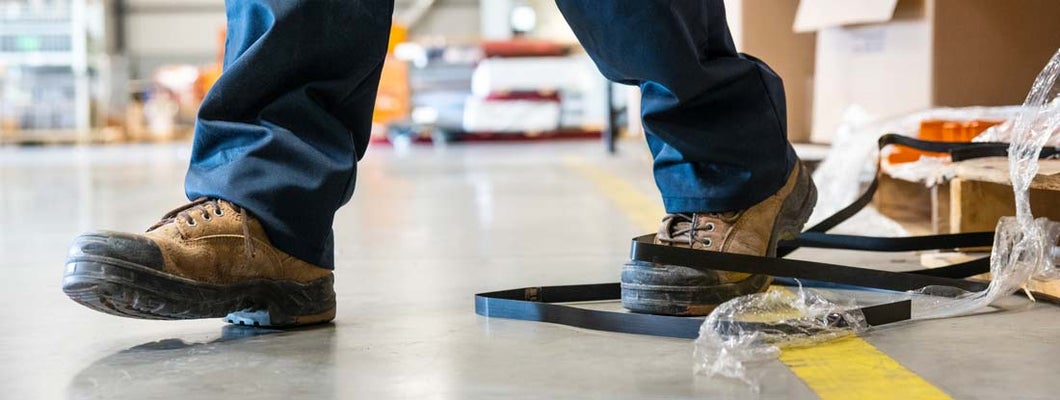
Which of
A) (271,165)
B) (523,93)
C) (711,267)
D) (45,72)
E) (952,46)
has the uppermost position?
(45,72)

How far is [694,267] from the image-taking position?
1.67m

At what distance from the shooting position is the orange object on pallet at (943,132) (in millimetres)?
2596

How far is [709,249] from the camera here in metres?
1.72

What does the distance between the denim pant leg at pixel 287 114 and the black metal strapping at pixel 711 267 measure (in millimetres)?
329

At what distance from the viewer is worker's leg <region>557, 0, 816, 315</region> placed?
63.3 inches

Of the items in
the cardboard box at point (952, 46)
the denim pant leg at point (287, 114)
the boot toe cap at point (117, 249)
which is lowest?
the boot toe cap at point (117, 249)

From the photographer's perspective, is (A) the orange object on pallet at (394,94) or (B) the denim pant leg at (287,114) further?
(A) the orange object on pallet at (394,94)

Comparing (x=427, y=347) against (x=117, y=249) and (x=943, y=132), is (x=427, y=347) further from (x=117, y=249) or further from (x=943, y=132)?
(x=943, y=132)

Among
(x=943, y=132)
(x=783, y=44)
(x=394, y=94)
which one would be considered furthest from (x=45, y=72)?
(x=943, y=132)

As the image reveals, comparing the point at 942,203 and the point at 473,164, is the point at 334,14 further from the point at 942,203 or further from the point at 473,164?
the point at 473,164

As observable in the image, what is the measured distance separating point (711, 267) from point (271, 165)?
25.1 inches

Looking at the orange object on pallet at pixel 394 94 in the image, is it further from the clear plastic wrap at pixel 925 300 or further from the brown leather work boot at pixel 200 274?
the brown leather work boot at pixel 200 274

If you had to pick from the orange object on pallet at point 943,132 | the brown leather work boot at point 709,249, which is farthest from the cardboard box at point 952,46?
the brown leather work boot at point 709,249

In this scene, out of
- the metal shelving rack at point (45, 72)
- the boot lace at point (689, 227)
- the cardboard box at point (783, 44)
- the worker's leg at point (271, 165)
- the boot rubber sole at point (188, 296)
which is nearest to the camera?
the boot rubber sole at point (188, 296)
